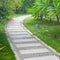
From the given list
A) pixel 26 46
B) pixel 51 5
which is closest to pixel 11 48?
pixel 26 46

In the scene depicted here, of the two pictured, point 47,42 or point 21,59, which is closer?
point 21,59

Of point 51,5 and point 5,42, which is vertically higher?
point 51,5

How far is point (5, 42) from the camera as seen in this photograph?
482 inches

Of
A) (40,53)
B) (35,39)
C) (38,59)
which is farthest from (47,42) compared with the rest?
(38,59)

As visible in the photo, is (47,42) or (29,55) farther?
(47,42)

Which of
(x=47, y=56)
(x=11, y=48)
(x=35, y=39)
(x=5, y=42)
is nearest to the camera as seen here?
(x=47, y=56)

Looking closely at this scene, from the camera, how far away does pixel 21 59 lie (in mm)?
9031

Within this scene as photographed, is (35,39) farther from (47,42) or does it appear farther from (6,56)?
(6,56)

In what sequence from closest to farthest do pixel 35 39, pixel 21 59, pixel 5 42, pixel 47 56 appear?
pixel 21 59
pixel 47 56
pixel 5 42
pixel 35 39

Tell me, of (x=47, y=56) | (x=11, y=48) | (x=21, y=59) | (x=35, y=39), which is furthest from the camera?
(x=35, y=39)

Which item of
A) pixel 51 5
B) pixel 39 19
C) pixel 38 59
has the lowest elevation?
pixel 39 19

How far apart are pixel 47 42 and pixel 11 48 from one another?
274cm

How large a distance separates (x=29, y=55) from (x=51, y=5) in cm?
472

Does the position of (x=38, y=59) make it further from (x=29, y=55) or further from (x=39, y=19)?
(x=39, y=19)
